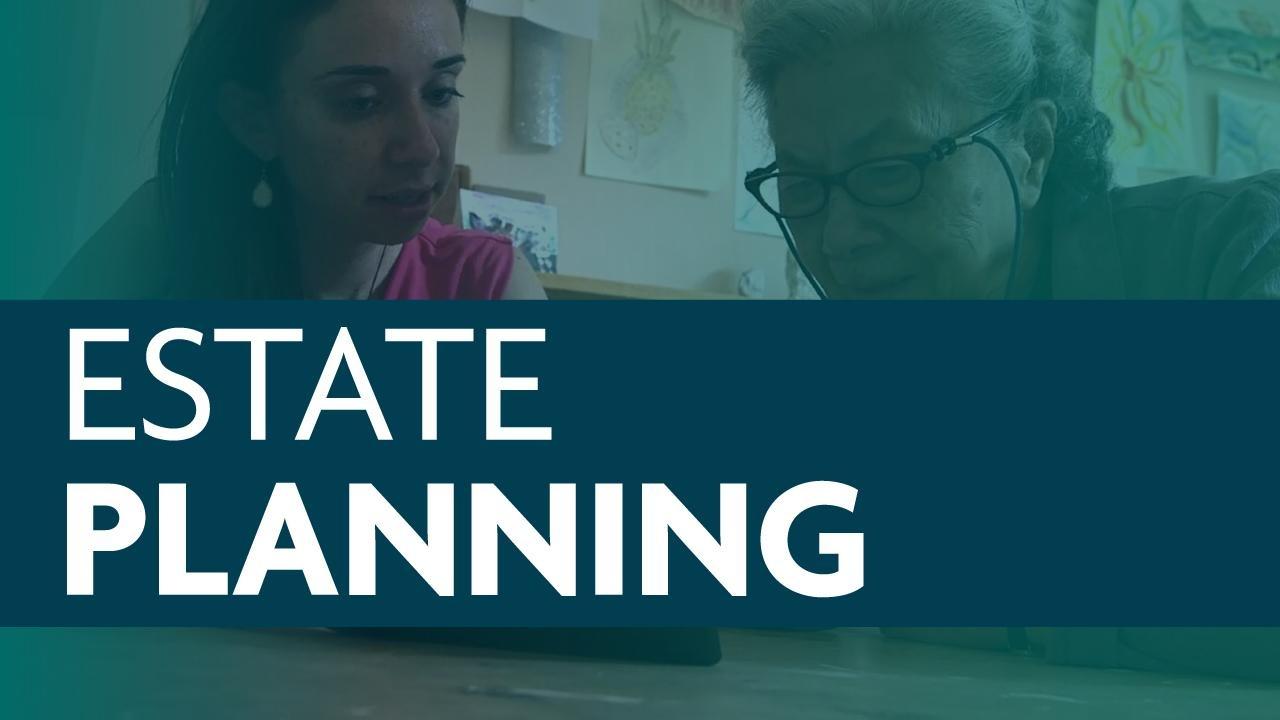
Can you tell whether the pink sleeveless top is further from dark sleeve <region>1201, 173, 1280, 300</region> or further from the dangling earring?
dark sleeve <region>1201, 173, 1280, 300</region>

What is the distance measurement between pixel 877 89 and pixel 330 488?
0.39 metres

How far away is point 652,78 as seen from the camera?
5.53ft

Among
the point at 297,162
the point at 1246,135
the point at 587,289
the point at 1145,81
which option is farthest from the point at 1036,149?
the point at 1246,135

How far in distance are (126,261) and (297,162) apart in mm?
147

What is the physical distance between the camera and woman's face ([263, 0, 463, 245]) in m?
0.69

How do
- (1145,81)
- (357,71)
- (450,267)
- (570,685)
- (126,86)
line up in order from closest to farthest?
(570,685) < (357,71) < (450,267) < (126,86) < (1145,81)

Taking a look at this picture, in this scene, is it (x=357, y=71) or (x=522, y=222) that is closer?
(x=357, y=71)

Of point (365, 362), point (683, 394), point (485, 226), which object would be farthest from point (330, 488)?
point (485, 226)

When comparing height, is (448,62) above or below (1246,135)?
below

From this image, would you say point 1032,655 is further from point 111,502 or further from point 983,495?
point 111,502

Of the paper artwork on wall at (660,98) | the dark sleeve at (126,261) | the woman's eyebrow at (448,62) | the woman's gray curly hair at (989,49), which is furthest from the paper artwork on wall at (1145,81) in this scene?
the dark sleeve at (126,261)

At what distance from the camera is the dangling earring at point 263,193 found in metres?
0.75
